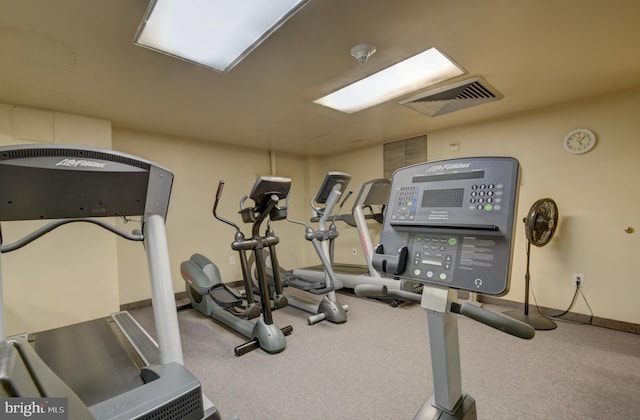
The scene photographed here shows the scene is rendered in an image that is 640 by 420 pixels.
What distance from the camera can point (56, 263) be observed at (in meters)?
2.80

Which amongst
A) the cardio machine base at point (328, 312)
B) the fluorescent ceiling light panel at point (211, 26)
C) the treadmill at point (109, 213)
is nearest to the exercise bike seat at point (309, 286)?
the cardio machine base at point (328, 312)

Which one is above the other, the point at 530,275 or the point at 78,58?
the point at 78,58

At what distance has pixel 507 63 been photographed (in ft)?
6.66

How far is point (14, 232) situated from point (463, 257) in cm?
371

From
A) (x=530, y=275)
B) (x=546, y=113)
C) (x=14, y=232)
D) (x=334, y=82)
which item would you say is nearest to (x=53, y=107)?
(x=14, y=232)

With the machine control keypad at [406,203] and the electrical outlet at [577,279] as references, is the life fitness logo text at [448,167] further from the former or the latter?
the electrical outlet at [577,279]

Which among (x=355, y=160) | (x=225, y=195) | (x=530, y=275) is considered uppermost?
(x=355, y=160)

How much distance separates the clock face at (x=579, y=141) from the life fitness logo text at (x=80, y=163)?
386 cm

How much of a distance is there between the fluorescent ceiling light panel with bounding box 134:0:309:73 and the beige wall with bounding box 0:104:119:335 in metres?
1.86

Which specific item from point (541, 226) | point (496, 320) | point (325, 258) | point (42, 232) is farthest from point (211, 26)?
point (541, 226)

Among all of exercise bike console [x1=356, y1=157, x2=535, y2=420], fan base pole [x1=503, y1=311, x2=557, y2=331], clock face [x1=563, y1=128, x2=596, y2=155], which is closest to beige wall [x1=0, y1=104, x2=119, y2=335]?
exercise bike console [x1=356, y1=157, x2=535, y2=420]

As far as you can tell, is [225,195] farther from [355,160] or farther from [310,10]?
[310,10]

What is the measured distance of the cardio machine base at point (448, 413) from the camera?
1.02m

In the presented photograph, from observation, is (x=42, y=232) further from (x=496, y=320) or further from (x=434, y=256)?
(x=496, y=320)
